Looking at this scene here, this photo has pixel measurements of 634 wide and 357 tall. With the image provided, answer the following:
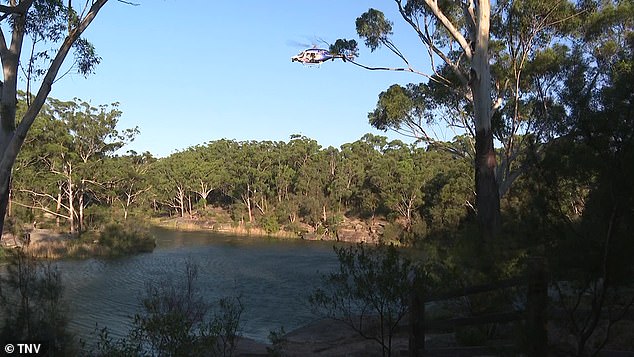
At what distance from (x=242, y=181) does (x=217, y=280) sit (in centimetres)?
2979

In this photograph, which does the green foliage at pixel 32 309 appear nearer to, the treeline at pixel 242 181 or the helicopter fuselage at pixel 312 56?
the helicopter fuselage at pixel 312 56

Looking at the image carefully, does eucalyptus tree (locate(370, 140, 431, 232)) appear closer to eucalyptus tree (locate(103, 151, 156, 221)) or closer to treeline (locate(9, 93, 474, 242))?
treeline (locate(9, 93, 474, 242))

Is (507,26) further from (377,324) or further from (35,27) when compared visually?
(35,27)

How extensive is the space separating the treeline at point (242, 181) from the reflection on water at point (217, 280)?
6.16 m

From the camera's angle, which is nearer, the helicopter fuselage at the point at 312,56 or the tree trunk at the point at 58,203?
the helicopter fuselage at the point at 312,56

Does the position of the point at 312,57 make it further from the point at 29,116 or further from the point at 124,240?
the point at 124,240

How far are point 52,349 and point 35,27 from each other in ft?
13.9

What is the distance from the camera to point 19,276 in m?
5.75

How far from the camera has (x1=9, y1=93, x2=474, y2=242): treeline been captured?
28953 mm

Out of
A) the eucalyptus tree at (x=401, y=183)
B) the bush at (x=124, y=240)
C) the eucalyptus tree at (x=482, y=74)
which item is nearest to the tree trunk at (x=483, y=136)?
the eucalyptus tree at (x=482, y=74)

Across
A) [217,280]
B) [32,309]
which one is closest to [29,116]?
[32,309]

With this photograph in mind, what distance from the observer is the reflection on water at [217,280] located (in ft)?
42.8

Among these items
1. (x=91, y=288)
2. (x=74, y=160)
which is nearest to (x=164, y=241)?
(x=74, y=160)

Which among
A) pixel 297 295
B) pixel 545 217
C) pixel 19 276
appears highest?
pixel 545 217
